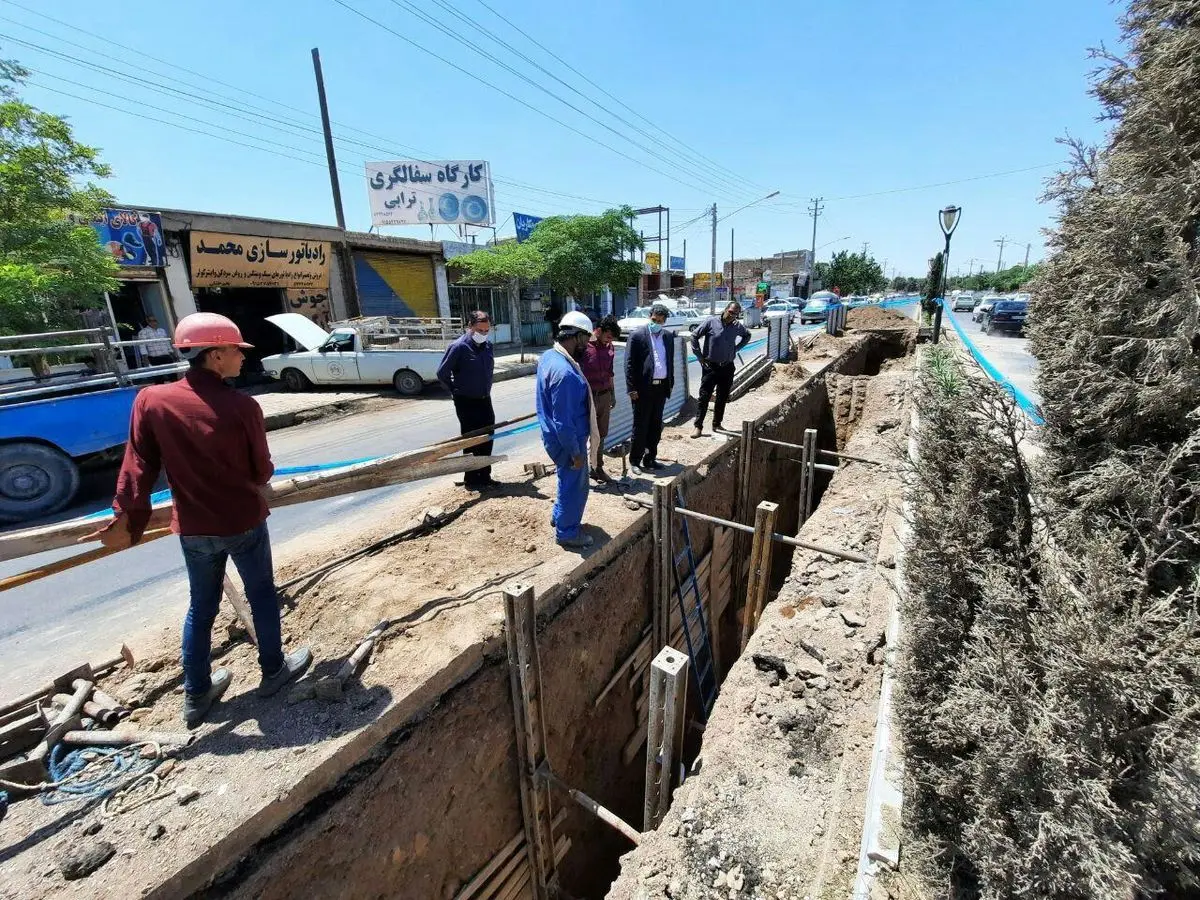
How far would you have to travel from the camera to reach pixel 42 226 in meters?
8.71

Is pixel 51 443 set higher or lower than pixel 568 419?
lower

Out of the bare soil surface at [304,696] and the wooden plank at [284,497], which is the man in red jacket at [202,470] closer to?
the wooden plank at [284,497]

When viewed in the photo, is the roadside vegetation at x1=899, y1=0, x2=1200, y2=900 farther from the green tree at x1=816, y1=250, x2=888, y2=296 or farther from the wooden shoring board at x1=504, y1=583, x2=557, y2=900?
the green tree at x1=816, y1=250, x2=888, y2=296

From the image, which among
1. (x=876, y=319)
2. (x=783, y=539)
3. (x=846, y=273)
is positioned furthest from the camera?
(x=846, y=273)

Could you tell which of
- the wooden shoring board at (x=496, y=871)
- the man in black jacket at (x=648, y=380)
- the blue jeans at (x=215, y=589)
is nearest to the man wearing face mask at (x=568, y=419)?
the man in black jacket at (x=648, y=380)

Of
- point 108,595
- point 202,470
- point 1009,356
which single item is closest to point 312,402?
point 108,595

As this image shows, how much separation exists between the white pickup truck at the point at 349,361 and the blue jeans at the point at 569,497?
981 cm

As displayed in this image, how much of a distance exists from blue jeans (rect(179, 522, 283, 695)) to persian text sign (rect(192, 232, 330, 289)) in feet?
47.3

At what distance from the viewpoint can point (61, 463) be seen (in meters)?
6.64

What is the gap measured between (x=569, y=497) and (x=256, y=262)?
48.4 feet

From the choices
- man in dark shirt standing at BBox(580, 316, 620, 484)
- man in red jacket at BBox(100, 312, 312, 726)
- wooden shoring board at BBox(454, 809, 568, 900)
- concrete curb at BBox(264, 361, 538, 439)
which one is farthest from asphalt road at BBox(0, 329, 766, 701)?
concrete curb at BBox(264, 361, 538, 439)

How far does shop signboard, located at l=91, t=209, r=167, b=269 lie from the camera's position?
1180 centimetres

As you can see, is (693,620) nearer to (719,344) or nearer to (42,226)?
(719,344)

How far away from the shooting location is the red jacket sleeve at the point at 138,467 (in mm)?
2486
